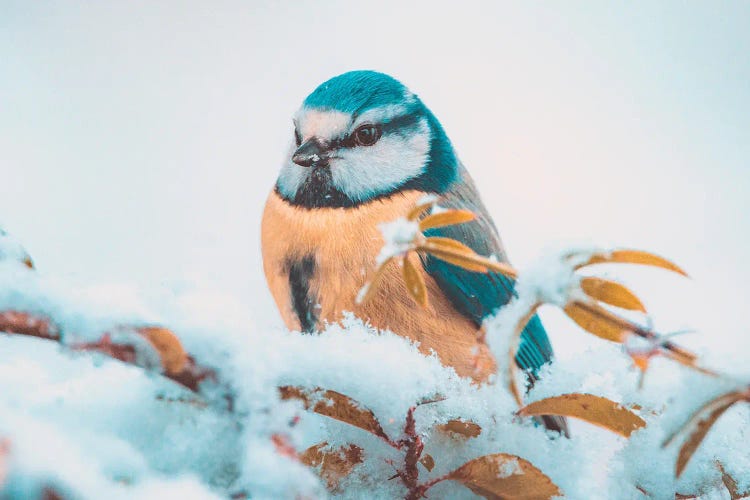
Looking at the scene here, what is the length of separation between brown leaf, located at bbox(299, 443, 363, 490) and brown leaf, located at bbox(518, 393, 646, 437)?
3.4 inches

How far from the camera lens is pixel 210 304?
24 centimetres

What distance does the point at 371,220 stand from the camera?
691 millimetres

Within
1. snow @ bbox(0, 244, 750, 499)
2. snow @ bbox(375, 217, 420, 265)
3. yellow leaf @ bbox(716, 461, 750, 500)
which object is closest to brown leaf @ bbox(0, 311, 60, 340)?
snow @ bbox(0, 244, 750, 499)

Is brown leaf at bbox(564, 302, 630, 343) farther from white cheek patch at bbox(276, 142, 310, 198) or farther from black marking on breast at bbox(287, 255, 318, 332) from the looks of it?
white cheek patch at bbox(276, 142, 310, 198)

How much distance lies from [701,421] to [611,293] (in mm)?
53

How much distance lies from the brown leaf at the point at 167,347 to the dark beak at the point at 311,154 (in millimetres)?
561

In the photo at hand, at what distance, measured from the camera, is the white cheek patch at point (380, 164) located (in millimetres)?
752

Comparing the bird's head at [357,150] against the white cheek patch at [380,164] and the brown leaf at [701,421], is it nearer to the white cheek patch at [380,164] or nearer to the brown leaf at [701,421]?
the white cheek patch at [380,164]

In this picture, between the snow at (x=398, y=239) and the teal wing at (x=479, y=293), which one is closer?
the snow at (x=398, y=239)

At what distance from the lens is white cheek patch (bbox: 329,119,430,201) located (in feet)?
2.47

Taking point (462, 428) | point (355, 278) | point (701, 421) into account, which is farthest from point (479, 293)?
point (701, 421)

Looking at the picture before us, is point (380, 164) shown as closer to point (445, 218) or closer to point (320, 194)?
point (320, 194)

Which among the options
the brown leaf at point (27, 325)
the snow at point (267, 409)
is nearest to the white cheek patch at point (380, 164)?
the snow at point (267, 409)

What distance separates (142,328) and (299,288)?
1.51 ft
